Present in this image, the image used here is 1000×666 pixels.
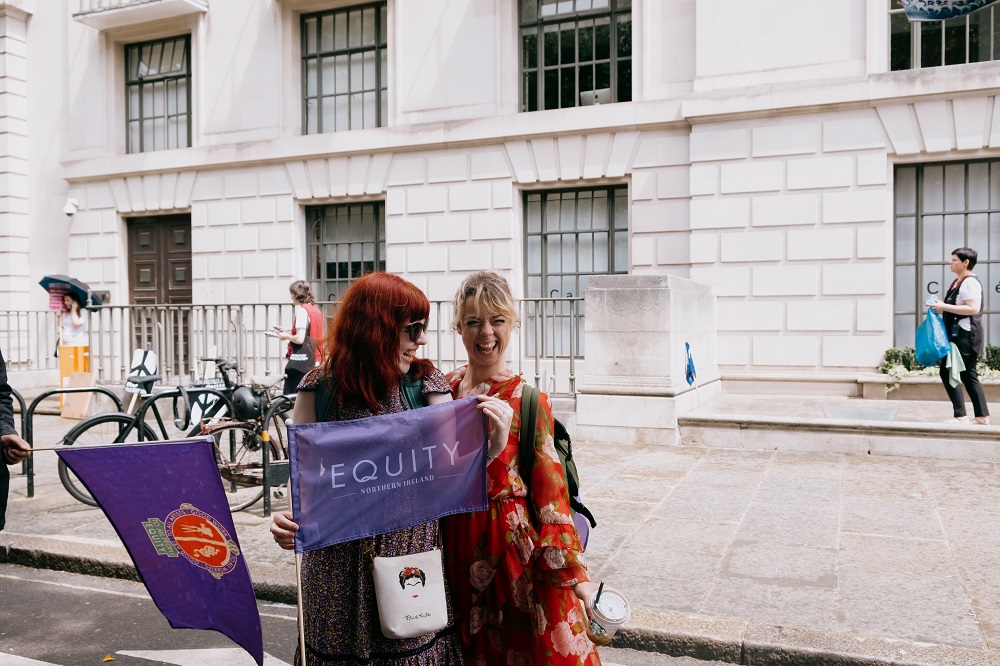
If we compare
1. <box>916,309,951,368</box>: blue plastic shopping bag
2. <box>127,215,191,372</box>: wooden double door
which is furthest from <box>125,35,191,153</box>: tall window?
<box>916,309,951,368</box>: blue plastic shopping bag

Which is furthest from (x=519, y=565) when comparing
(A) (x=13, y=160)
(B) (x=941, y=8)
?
(A) (x=13, y=160)

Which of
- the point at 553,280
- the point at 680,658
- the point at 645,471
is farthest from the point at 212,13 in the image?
the point at 680,658

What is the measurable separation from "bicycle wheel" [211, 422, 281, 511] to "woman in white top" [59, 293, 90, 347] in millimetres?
6772

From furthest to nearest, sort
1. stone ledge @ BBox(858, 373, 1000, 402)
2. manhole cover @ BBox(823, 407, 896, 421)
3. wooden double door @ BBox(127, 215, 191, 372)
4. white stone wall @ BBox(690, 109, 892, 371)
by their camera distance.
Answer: wooden double door @ BBox(127, 215, 191, 372) < white stone wall @ BBox(690, 109, 892, 371) < stone ledge @ BBox(858, 373, 1000, 402) < manhole cover @ BBox(823, 407, 896, 421)

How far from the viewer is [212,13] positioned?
16.9 meters

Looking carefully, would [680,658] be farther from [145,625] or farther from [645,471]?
[645,471]

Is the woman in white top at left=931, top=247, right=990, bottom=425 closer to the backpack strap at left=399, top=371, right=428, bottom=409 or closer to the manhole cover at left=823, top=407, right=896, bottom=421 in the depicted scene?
the manhole cover at left=823, top=407, right=896, bottom=421

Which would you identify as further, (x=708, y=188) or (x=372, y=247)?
(x=372, y=247)

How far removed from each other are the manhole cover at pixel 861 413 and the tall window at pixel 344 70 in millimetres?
9927

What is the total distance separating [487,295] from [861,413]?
878 cm

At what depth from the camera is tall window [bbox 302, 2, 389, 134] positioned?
1625 centimetres

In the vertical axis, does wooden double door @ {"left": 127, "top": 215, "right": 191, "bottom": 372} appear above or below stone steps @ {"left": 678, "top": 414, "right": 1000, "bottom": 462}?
above

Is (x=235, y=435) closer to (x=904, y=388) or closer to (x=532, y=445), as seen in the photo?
(x=532, y=445)

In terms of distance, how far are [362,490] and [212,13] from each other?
54.7ft
